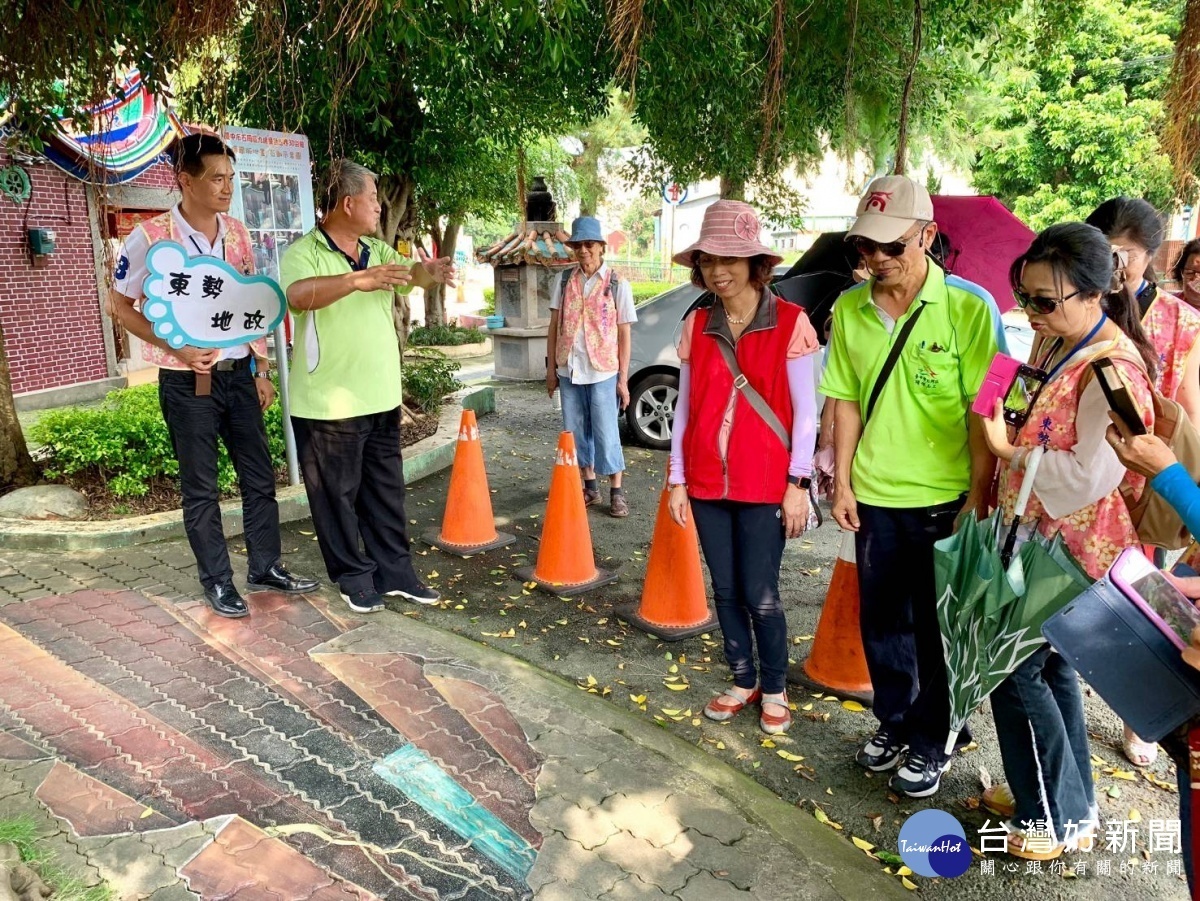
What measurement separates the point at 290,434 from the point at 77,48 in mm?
2544

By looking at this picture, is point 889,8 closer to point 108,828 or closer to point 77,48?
point 77,48

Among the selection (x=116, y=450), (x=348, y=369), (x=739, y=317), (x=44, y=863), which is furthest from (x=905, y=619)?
(x=116, y=450)

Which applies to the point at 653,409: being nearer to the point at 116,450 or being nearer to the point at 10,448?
the point at 116,450

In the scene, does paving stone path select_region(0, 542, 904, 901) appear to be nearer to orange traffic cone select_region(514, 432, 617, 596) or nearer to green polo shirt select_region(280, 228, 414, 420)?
orange traffic cone select_region(514, 432, 617, 596)

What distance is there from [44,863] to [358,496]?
218 centimetres

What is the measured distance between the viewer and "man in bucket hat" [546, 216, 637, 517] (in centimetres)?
578

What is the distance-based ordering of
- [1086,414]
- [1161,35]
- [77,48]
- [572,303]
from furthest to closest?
[1161,35] < [572,303] < [77,48] < [1086,414]

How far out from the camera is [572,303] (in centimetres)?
590

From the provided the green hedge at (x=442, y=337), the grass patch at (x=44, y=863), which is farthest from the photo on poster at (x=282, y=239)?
the green hedge at (x=442, y=337)

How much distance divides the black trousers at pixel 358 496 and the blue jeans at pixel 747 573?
69.1 inches

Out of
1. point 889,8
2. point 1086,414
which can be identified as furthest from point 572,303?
point 1086,414

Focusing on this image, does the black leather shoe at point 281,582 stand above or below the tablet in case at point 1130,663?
below

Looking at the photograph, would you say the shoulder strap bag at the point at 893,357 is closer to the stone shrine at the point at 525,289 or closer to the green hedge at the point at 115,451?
the green hedge at the point at 115,451

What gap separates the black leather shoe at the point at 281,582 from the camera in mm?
4508
